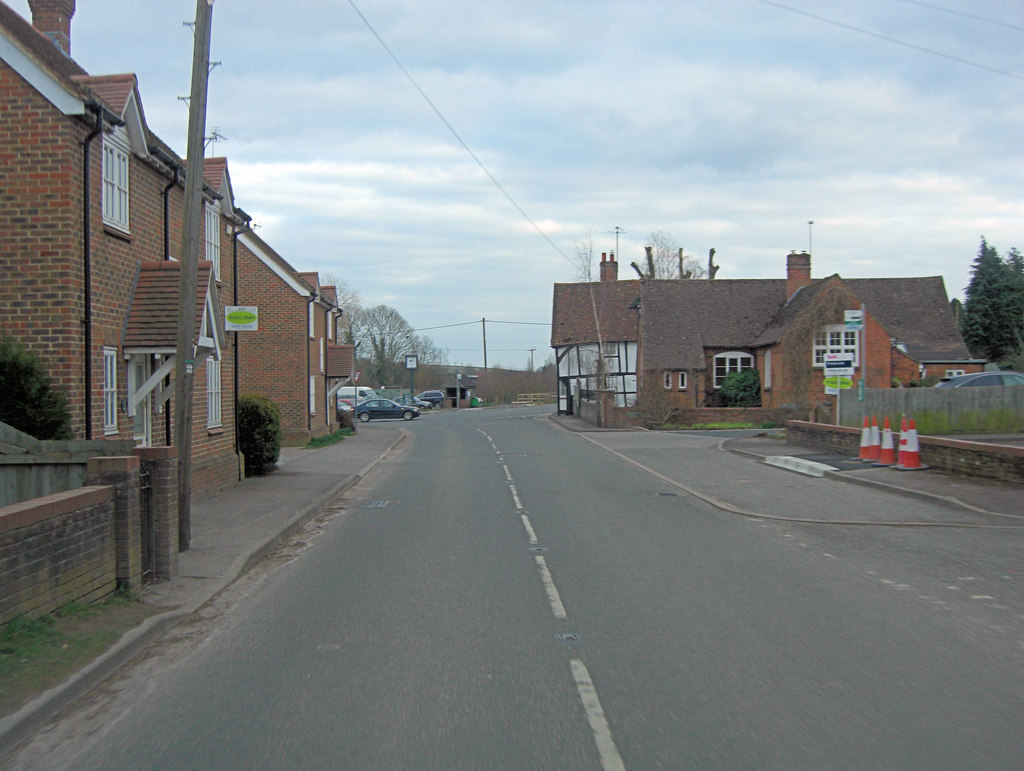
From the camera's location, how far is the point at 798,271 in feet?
154

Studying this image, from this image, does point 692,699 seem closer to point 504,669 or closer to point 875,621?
point 504,669

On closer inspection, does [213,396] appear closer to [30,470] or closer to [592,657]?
[30,470]

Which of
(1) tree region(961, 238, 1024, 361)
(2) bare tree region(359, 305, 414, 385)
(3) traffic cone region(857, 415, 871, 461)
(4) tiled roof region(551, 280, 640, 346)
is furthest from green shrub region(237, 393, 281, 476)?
(2) bare tree region(359, 305, 414, 385)

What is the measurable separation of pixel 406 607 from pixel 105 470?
117 inches

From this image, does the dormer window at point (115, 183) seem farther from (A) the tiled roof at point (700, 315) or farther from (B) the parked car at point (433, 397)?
(B) the parked car at point (433, 397)

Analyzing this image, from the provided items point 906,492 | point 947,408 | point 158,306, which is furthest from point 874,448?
point 158,306

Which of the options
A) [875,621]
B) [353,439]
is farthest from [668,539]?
[353,439]

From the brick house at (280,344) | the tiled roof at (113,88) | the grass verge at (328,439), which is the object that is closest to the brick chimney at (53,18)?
the tiled roof at (113,88)

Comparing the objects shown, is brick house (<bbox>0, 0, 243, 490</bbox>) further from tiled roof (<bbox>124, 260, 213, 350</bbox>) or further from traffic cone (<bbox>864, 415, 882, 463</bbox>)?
traffic cone (<bbox>864, 415, 882, 463</bbox>)

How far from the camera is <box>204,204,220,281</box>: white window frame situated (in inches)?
651

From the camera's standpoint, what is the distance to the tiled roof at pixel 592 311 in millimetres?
49594

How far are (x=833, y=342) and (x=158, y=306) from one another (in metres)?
34.4

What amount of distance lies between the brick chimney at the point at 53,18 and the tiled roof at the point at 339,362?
73.7ft

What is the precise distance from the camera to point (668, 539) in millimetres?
11078
